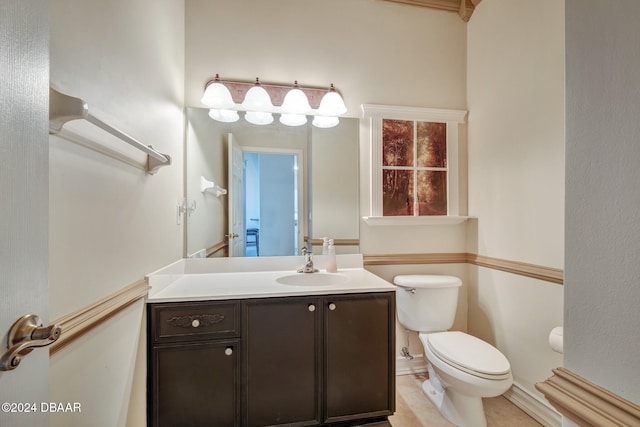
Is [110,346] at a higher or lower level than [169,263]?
lower

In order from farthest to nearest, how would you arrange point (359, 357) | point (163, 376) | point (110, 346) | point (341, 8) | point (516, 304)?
point (341, 8)
point (516, 304)
point (359, 357)
point (163, 376)
point (110, 346)

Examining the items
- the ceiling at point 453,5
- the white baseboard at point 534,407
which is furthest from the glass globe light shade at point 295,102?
the white baseboard at point 534,407

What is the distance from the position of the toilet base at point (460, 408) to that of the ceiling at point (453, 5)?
266 centimetres

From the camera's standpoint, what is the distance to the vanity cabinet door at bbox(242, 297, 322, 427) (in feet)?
4.60

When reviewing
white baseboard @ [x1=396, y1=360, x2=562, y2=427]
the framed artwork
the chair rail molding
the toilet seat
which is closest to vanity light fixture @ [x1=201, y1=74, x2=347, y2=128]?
the framed artwork

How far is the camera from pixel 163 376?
4.33ft

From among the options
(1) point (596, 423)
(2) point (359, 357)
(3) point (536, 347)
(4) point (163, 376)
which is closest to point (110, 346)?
(4) point (163, 376)

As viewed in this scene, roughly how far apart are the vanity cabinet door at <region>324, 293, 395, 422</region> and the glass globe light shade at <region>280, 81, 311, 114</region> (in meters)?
1.27

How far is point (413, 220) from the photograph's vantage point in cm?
210

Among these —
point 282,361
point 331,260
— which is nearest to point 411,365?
point 331,260

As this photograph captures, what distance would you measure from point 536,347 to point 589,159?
167cm

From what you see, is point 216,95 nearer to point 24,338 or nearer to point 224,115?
point 224,115

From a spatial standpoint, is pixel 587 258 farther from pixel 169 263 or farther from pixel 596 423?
pixel 169 263

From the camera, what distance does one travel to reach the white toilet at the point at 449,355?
1.40 meters
